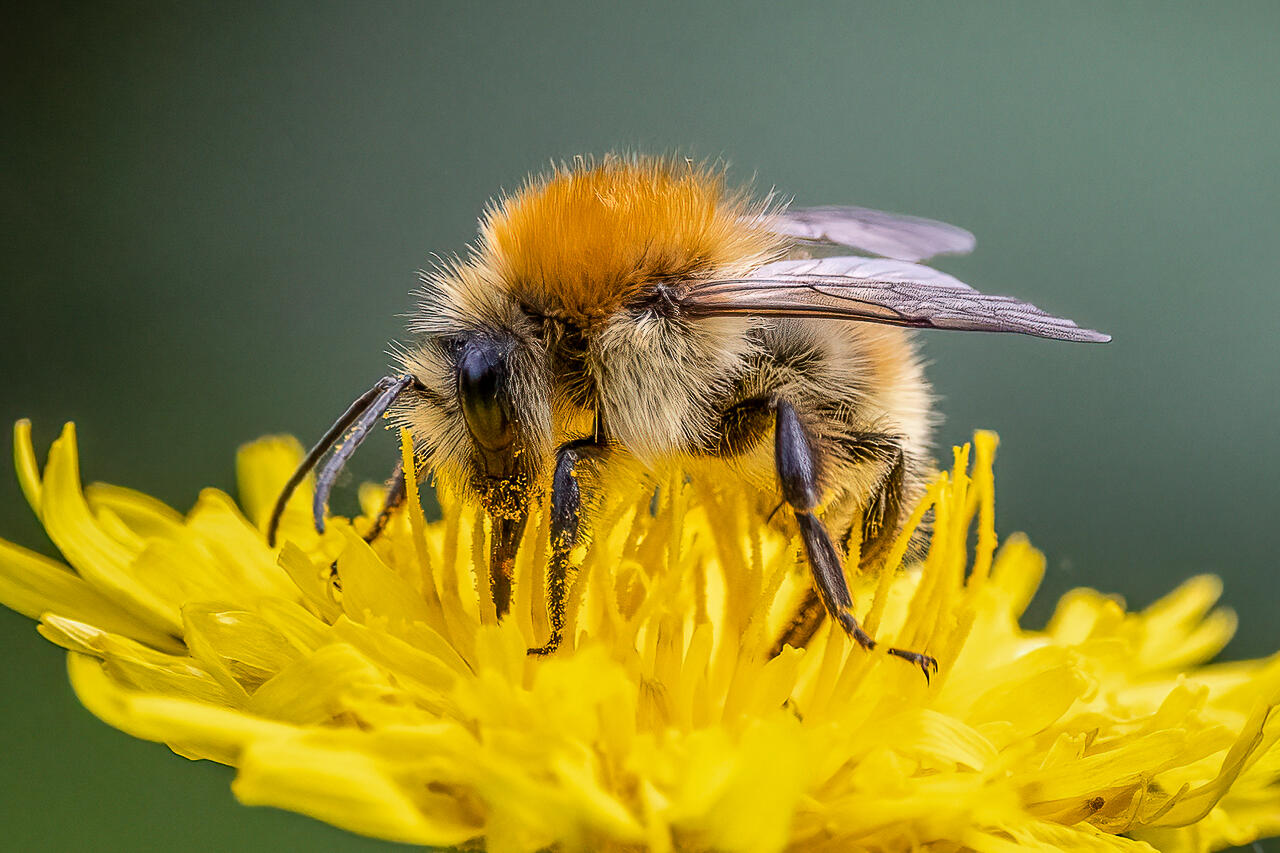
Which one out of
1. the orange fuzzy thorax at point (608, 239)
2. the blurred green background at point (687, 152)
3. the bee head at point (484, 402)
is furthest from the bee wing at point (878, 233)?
the blurred green background at point (687, 152)

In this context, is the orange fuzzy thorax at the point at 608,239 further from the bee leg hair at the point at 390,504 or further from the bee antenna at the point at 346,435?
the bee leg hair at the point at 390,504

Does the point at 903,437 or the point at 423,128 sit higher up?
the point at 423,128

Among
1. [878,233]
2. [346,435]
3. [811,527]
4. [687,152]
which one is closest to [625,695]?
[811,527]

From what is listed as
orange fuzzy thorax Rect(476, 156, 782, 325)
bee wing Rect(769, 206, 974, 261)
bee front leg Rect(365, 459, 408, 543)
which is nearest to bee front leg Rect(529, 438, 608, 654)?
orange fuzzy thorax Rect(476, 156, 782, 325)

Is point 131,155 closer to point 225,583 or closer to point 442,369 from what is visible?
point 225,583

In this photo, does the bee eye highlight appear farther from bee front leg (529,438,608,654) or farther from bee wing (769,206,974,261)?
bee wing (769,206,974,261)

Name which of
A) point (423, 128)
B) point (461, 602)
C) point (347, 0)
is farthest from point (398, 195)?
point (461, 602)
